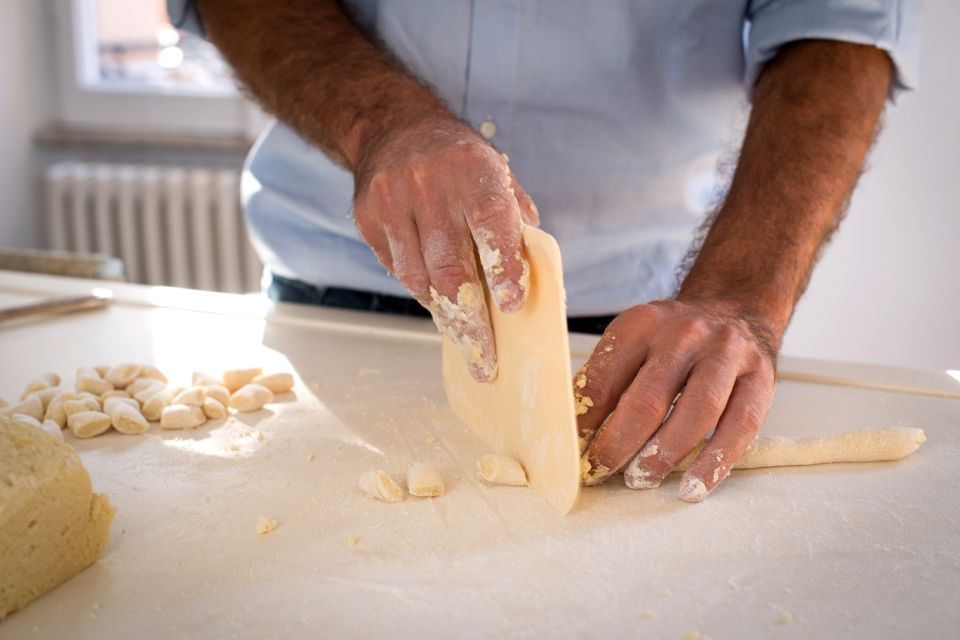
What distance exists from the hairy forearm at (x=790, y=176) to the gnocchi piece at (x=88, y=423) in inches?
25.0

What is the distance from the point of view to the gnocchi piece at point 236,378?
106 centimetres

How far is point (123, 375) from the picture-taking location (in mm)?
1078

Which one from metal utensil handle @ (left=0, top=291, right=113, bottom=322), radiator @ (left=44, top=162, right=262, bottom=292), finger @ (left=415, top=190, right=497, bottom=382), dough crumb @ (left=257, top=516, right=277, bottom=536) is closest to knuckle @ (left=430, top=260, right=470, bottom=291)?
finger @ (left=415, top=190, right=497, bottom=382)

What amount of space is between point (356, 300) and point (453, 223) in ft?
2.07

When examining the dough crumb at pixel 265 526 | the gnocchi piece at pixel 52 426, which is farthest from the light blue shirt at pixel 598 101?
the dough crumb at pixel 265 526

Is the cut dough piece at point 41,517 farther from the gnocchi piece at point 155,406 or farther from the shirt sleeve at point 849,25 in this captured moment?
the shirt sleeve at point 849,25

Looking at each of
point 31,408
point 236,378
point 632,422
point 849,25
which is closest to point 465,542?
point 632,422

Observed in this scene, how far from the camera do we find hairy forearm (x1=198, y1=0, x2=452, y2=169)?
104 centimetres

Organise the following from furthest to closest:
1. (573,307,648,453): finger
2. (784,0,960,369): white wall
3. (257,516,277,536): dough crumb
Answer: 1. (784,0,960,369): white wall
2. (573,307,648,453): finger
3. (257,516,277,536): dough crumb

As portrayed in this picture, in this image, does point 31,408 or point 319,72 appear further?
point 319,72

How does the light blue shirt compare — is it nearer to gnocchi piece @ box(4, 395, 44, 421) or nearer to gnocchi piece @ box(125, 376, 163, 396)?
gnocchi piece @ box(125, 376, 163, 396)

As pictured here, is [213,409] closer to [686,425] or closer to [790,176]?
[686,425]

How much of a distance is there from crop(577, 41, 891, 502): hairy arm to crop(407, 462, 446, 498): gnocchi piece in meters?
0.14

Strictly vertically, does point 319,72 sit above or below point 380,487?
above
